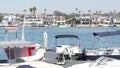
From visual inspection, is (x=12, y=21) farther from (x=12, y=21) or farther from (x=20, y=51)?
(x=20, y=51)

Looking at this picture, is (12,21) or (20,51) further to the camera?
(12,21)

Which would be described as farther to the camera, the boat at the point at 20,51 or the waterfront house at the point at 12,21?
the waterfront house at the point at 12,21

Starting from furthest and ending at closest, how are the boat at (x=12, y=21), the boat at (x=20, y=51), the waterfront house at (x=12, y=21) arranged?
the waterfront house at (x=12, y=21), the boat at (x=12, y=21), the boat at (x=20, y=51)

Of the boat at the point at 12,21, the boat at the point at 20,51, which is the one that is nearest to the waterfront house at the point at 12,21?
the boat at the point at 12,21

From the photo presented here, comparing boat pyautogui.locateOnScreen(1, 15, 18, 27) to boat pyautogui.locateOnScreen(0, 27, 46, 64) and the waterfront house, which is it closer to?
the waterfront house

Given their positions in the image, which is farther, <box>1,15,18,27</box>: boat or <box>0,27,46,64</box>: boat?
<box>1,15,18,27</box>: boat

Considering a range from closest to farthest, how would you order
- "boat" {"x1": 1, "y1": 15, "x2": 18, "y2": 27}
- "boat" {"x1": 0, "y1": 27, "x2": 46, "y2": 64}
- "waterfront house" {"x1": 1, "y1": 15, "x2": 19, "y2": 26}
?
1. "boat" {"x1": 0, "y1": 27, "x2": 46, "y2": 64}
2. "boat" {"x1": 1, "y1": 15, "x2": 18, "y2": 27}
3. "waterfront house" {"x1": 1, "y1": 15, "x2": 19, "y2": 26}

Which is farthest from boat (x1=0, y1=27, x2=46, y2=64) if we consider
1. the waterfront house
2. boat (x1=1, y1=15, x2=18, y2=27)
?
the waterfront house

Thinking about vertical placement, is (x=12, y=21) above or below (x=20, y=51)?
above

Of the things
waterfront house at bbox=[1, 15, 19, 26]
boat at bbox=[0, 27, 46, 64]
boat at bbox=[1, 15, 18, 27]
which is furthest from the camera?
waterfront house at bbox=[1, 15, 19, 26]

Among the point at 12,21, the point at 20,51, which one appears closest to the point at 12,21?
the point at 12,21

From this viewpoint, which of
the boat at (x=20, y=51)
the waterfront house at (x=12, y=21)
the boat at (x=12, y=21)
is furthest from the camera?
the waterfront house at (x=12, y=21)

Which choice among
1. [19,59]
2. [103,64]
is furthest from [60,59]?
[103,64]

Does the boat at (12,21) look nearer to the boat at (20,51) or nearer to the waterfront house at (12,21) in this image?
the waterfront house at (12,21)
